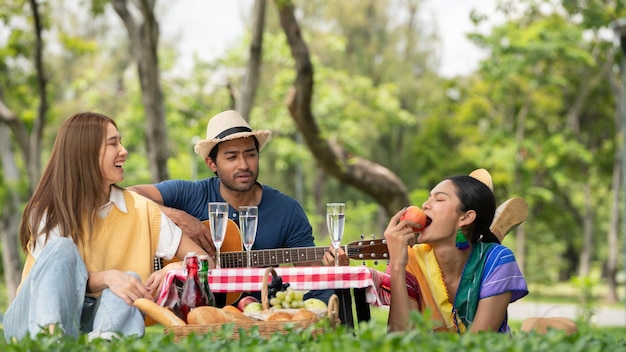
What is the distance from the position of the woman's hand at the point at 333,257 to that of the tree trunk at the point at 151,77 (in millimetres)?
8476

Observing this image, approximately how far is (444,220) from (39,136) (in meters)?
14.2

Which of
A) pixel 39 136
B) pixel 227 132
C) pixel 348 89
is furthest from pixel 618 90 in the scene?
pixel 227 132

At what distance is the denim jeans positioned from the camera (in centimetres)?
410

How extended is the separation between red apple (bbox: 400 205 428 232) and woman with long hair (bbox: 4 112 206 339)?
111 cm

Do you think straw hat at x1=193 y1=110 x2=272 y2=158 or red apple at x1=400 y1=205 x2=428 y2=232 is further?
straw hat at x1=193 y1=110 x2=272 y2=158

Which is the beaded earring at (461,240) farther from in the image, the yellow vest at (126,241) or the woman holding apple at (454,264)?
the yellow vest at (126,241)

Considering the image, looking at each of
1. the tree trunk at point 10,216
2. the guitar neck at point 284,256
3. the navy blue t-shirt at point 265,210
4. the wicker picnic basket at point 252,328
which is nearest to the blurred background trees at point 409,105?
the tree trunk at point 10,216

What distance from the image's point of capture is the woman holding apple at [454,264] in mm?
4555

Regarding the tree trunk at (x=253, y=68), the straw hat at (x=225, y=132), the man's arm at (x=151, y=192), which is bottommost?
the man's arm at (x=151, y=192)

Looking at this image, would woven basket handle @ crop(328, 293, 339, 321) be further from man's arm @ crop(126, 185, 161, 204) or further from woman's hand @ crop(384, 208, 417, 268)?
man's arm @ crop(126, 185, 161, 204)

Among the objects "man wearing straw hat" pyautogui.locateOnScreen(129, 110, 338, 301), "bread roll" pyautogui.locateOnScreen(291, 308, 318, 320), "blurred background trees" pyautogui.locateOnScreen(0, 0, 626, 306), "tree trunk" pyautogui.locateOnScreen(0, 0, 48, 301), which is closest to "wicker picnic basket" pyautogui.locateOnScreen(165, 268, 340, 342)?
"bread roll" pyautogui.locateOnScreen(291, 308, 318, 320)

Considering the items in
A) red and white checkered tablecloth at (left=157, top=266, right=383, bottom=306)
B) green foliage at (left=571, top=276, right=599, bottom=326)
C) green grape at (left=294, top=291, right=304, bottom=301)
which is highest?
red and white checkered tablecloth at (left=157, top=266, right=383, bottom=306)

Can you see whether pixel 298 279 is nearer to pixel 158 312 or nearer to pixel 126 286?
pixel 158 312

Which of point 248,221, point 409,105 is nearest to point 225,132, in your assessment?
point 248,221
